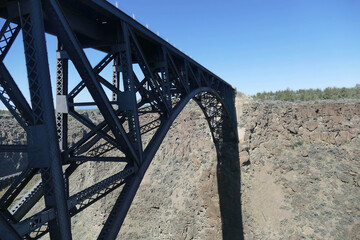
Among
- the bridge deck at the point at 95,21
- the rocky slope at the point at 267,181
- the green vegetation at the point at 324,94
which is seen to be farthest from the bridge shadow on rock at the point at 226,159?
the bridge deck at the point at 95,21

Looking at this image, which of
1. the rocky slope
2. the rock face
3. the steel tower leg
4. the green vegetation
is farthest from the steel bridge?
the green vegetation

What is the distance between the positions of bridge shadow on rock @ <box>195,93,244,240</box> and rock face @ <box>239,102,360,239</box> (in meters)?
0.83

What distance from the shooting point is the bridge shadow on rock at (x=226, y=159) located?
70.9ft

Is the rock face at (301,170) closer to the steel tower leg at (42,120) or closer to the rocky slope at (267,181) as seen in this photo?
the rocky slope at (267,181)

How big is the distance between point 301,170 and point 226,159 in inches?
317

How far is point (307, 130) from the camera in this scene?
2466cm

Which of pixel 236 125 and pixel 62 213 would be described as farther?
pixel 236 125

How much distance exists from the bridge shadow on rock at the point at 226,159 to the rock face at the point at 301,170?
2.72ft

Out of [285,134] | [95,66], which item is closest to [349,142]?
[285,134]

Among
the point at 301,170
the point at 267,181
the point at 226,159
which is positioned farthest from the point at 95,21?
the point at 301,170

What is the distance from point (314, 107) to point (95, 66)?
25.8 metres

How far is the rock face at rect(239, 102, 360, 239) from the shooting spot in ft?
64.7

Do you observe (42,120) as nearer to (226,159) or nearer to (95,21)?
(95,21)

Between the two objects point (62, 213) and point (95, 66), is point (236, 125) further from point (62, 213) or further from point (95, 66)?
point (62, 213)
